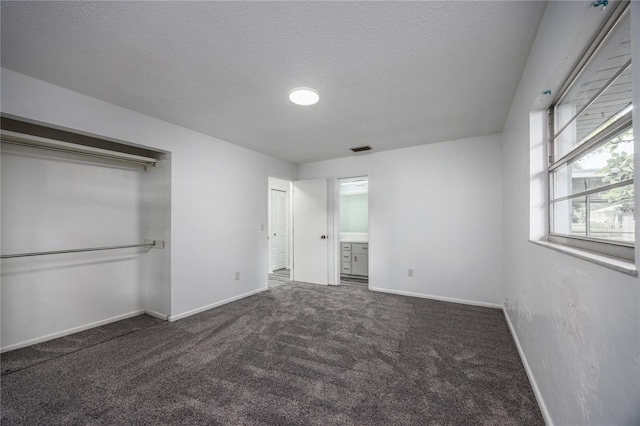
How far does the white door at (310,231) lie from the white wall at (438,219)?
0.92 meters

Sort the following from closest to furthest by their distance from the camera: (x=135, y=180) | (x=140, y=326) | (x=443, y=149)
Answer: (x=140, y=326) < (x=135, y=180) < (x=443, y=149)

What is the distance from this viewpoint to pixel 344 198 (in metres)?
6.95

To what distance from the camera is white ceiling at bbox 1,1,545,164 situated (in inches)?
59.1

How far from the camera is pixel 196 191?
137 inches

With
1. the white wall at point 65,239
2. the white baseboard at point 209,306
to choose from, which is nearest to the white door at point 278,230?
the white baseboard at point 209,306

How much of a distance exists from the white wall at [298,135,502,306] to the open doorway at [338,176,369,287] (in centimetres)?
75

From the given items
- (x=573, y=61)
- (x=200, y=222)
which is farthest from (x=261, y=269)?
(x=573, y=61)

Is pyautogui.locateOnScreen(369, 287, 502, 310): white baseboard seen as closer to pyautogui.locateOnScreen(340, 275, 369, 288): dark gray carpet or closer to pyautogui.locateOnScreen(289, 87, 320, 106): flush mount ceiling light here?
pyautogui.locateOnScreen(340, 275, 369, 288): dark gray carpet

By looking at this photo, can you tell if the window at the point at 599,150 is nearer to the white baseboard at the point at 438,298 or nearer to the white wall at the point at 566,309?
the white wall at the point at 566,309

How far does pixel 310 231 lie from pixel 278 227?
1597 millimetres

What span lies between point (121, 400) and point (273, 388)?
106 cm

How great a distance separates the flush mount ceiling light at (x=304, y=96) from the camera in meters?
2.34

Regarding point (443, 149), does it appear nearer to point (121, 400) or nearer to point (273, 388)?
point (273, 388)

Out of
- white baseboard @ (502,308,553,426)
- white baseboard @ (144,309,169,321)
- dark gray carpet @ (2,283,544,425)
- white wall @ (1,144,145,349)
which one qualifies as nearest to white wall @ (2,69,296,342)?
white baseboard @ (144,309,169,321)
